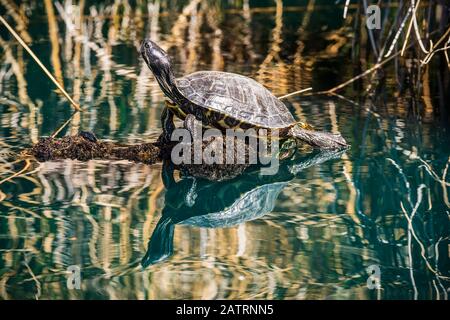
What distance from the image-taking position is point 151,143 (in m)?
5.62

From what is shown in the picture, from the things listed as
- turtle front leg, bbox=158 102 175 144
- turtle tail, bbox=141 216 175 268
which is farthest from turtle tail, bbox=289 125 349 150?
turtle tail, bbox=141 216 175 268

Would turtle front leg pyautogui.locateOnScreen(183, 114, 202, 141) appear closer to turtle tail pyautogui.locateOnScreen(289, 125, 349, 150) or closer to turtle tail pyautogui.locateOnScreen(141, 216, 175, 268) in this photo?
turtle tail pyautogui.locateOnScreen(289, 125, 349, 150)

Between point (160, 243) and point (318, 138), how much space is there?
71.2 inches

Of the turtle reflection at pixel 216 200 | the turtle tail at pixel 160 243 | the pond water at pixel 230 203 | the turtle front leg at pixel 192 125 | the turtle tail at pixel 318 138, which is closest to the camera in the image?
the pond water at pixel 230 203

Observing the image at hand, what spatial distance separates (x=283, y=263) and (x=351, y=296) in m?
0.45

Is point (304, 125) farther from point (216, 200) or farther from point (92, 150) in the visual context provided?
point (92, 150)

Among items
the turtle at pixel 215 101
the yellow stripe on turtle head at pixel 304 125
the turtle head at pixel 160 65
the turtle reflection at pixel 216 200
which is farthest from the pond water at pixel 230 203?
the turtle head at pixel 160 65

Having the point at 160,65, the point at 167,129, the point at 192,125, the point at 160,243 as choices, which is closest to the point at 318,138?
the point at 192,125

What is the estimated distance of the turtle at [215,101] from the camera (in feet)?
18.4

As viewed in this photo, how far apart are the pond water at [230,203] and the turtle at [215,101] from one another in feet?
1.08

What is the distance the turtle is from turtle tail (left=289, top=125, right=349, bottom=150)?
0.02 m

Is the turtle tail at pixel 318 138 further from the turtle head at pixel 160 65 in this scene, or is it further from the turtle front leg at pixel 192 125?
the turtle head at pixel 160 65

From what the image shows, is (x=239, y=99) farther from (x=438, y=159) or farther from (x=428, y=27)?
(x=428, y=27)

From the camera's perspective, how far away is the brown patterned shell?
5.59 m
